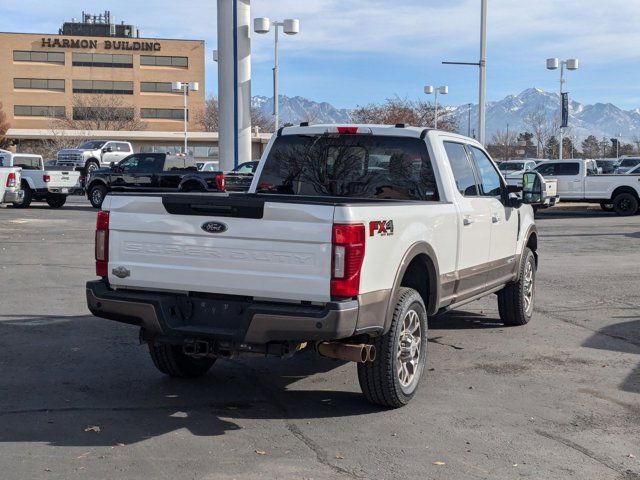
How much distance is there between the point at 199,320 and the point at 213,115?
8579 centimetres

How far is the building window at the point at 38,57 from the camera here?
8888cm

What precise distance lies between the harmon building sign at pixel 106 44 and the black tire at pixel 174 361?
8871 centimetres

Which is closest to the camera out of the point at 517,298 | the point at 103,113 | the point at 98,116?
the point at 517,298

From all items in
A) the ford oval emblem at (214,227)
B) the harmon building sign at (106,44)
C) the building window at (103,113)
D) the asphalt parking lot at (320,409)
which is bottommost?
the asphalt parking lot at (320,409)

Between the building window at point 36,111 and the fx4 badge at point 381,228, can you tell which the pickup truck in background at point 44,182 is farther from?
the building window at point 36,111

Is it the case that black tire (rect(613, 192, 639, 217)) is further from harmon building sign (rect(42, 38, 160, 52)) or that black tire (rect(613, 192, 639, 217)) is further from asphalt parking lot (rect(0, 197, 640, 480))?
harmon building sign (rect(42, 38, 160, 52))

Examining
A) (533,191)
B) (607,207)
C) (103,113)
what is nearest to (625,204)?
(607,207)

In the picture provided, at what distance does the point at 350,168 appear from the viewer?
7578mm

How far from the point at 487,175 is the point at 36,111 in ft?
288

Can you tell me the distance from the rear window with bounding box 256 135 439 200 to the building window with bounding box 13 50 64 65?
8828 cm

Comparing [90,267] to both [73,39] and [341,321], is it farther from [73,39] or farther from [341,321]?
[73,39]

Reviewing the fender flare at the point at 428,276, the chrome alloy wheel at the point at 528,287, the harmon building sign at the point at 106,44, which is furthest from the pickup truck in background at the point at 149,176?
the harmon building sign at the point at 106,44

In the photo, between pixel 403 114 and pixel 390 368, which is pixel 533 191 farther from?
pixel 403 114

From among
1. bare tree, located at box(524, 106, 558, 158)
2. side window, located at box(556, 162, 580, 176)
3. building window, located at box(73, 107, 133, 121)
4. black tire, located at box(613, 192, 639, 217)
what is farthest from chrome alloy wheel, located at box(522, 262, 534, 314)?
building window, located at box(73, 107, 133, 121)
